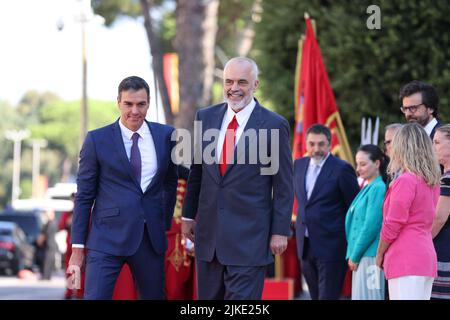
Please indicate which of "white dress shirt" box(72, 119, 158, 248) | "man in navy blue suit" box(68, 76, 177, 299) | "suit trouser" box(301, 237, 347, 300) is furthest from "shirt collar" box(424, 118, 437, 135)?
"white dress shirt" box(72, 119, 158, 248)

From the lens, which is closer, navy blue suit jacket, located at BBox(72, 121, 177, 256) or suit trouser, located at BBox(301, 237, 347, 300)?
navy blue suit jacket, located at BBox(72, 121, 177, 256)

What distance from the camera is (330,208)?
9852 millimetres

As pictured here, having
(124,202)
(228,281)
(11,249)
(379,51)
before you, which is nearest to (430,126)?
(228,281)

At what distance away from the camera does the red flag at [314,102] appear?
41.7ft

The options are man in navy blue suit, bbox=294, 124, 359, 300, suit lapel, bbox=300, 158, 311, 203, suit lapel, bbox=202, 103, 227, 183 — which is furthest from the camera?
suit lapel, bbox=300, 158, 311, 203

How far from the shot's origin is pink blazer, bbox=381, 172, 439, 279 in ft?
22.6

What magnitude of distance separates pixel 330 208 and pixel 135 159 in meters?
3.10

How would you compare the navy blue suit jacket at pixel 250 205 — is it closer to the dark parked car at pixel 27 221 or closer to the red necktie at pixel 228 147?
the red necktie at pixel 228 147

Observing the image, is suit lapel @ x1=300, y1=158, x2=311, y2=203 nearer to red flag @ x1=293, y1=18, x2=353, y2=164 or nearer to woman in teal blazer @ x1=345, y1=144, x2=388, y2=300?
woman in teal blazer @ x1=345, y1=144, x2=388, y2=300

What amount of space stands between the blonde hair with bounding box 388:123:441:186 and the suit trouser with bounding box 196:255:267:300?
1168 millimetres

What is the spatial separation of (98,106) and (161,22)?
100223 mm

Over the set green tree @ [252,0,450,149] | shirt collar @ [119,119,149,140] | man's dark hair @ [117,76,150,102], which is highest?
green tree @ [252,0,450,149]
